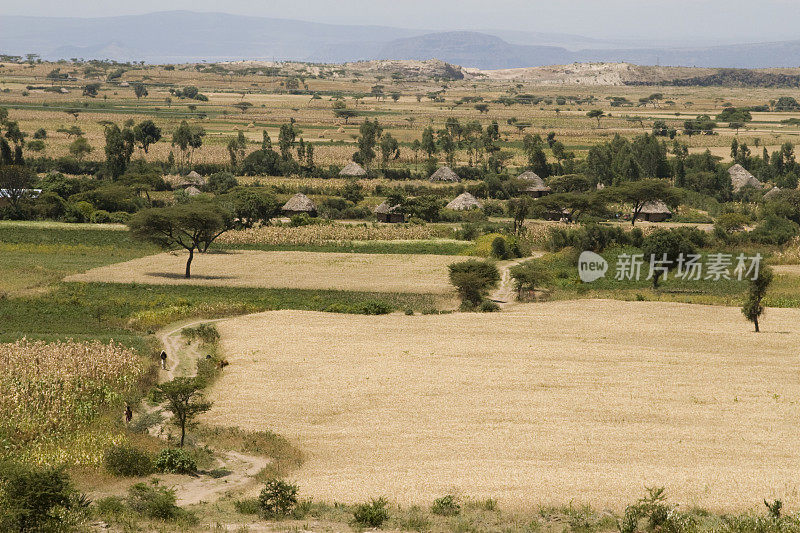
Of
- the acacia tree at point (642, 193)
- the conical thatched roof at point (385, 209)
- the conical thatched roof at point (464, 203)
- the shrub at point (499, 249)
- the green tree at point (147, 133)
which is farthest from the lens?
the green tree at point (147, 133)

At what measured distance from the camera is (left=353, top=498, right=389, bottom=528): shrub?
82.6 feet

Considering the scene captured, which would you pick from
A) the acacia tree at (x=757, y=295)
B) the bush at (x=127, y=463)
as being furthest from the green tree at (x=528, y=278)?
the bush at (x=127, y=463)

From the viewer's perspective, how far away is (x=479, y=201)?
110 metres

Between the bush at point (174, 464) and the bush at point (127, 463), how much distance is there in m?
0.37

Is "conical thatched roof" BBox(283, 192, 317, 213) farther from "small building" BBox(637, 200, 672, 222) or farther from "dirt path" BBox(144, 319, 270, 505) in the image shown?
"dirt path" BBox(144, 319, 270, 505)

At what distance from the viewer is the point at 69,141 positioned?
162125mm

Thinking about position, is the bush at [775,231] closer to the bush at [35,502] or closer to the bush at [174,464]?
the bush at [174,464]

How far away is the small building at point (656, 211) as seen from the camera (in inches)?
3915

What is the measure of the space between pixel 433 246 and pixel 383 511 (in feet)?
198

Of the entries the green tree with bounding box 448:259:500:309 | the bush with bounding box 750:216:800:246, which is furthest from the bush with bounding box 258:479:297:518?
the bush with bounding box 750:216:800:246

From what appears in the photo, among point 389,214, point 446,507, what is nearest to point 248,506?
point 446,507

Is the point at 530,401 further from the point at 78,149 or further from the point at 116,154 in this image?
the point at 78,149

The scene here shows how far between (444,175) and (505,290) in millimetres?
62477

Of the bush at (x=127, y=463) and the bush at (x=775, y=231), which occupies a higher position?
the bush at (x=775, y=231)
